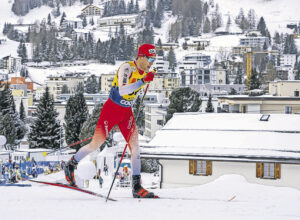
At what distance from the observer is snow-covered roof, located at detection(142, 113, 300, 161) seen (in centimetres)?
1302

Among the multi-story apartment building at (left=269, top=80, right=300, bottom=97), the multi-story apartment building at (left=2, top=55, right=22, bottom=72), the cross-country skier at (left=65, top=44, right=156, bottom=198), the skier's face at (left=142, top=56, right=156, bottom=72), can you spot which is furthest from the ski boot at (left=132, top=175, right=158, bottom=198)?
the multi-story apartment building at (left=2, top=55, right=22, bottom=72)

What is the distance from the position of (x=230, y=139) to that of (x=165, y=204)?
909 cm

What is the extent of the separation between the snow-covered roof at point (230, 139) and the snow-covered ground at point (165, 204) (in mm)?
6229

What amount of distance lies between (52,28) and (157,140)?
631 ft

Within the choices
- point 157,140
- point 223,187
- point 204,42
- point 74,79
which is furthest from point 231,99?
point 204,42

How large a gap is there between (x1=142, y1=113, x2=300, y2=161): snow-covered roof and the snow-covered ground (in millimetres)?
6229

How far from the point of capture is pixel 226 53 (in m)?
183

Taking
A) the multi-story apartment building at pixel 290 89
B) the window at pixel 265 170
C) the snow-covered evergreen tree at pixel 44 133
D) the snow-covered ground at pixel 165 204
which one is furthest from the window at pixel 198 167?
the multi-story apartment building at pixel 290 89

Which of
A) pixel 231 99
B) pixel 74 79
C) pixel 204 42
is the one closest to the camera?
pixel 231 99

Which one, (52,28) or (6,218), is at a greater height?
(52,28)

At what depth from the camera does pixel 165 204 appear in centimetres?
521

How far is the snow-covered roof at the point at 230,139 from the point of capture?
13.0 m

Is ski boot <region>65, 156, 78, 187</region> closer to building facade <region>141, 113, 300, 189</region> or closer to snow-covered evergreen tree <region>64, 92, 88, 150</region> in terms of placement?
building facade <region>141, 113, 300, 189</region>

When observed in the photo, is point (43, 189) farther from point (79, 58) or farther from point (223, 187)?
point (79, 58)
